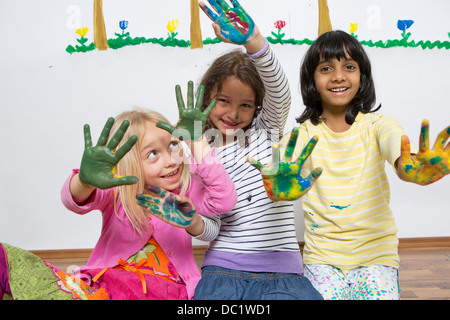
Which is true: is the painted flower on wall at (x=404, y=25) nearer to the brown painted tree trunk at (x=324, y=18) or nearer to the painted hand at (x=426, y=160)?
the brown painted tree trunk at (x=324, y=18)

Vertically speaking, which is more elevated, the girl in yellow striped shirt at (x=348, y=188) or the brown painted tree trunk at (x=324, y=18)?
the brown painted tree trunk at (x=324, y=18)

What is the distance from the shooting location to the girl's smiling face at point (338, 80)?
1.17 metres

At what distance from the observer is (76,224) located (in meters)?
1.95

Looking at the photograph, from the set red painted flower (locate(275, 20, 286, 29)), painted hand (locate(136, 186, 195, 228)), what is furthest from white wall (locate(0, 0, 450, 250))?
painted hand (locate(136, 186, 195, 228))

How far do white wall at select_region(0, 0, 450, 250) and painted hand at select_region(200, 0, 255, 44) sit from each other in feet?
2.61

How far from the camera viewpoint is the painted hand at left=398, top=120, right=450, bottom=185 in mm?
843

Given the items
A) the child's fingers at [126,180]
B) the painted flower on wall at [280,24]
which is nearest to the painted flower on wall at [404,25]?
the painted flower on wall at [280,24]

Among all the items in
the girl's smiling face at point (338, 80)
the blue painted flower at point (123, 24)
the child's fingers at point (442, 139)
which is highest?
the blue painted flower at point (123, 24)

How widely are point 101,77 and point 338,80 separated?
113cm

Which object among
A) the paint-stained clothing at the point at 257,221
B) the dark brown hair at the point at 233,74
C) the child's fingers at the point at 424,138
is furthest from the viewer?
the dark brown hair at the point at 233,74

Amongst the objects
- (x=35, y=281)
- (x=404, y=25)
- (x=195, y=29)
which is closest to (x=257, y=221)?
(x=35, y=281)

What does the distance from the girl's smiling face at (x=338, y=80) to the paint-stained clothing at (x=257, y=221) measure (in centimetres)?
11

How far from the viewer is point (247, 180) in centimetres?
123

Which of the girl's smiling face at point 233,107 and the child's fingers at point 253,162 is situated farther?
the girl's smiling face at point 233,107
